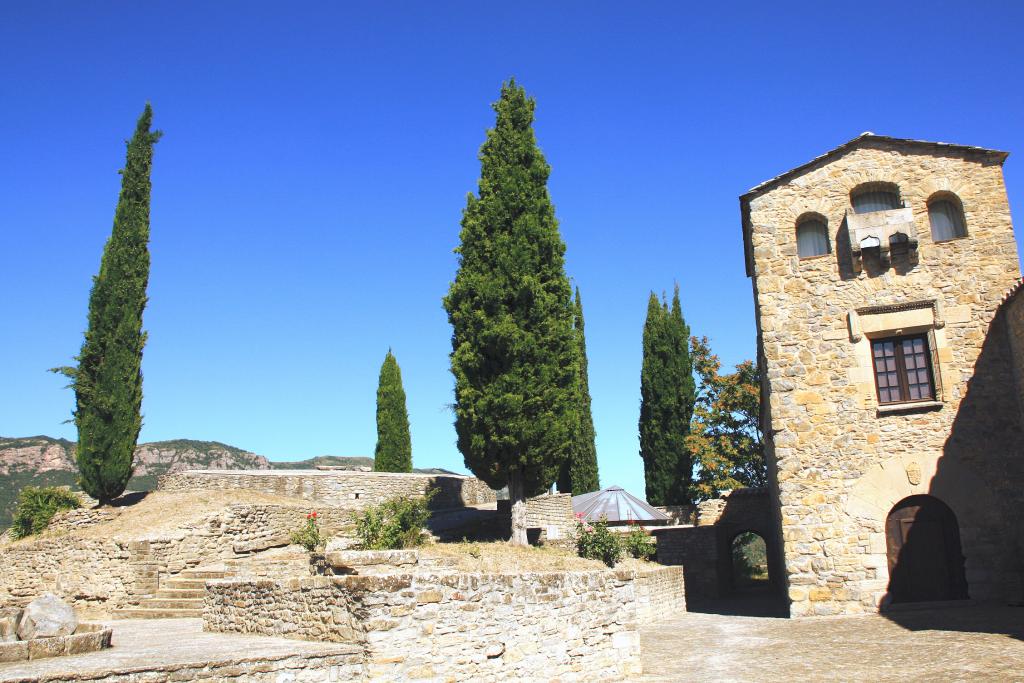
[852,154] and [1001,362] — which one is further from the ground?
[852,154]

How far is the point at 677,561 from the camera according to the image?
21734mm

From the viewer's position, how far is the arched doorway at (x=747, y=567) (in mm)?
25166

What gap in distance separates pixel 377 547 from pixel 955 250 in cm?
1229

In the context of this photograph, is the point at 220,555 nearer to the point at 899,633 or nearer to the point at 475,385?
the point at 475,385

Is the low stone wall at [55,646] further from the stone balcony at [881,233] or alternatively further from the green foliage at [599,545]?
the stone balcony at [881,233]

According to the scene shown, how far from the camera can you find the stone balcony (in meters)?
14.5

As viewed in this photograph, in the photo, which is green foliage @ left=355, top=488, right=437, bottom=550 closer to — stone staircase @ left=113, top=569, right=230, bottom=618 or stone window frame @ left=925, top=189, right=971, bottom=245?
stone staircase @ left=113, top=569, right=230, bottom=618

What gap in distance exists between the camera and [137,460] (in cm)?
4244

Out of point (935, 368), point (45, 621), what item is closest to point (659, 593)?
point (935, 368)

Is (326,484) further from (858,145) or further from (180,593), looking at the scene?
(858,145)

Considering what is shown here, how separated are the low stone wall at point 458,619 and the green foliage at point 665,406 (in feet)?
63.0

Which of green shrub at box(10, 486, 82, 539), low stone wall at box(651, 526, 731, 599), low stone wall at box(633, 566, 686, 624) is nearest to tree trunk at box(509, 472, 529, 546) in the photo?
low stone wall at box(633, 566, 686, 624)

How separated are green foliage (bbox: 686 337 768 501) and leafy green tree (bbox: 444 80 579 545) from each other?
13759mm

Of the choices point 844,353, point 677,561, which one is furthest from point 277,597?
point 677,561
